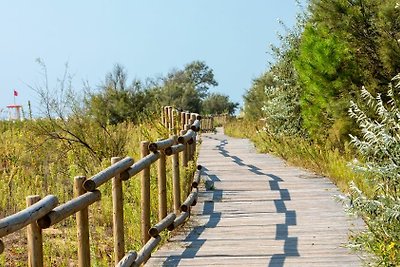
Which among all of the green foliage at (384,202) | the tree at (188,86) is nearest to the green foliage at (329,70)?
the green foliage at (384,202)

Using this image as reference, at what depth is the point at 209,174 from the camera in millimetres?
12039

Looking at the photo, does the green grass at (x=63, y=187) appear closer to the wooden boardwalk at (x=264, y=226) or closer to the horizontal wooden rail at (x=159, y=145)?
the wooden boardwalk at (x=264, y=226)

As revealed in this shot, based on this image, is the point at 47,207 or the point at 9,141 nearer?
the point at 47,207

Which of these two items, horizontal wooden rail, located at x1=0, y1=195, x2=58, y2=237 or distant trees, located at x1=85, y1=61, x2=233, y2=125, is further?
distant trees, located at x1=85, y1=61, x2=233, y2=125

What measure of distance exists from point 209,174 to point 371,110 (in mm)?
3290

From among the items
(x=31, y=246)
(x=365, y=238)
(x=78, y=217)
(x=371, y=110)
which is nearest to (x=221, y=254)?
(x=365, y=238)

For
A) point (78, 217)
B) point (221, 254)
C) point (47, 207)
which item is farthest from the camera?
point (221, 254)

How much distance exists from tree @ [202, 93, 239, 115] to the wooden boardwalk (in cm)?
5194

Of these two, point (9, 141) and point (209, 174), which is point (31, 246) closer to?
point (209, 174)

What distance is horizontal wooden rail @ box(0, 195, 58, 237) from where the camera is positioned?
3164 mm

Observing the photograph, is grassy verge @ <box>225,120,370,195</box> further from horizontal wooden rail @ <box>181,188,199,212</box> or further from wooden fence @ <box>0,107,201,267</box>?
wooden fence @ <box>0,107,201,267</box>

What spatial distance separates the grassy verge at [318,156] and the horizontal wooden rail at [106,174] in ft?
12.6

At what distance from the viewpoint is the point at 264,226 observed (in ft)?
23.9

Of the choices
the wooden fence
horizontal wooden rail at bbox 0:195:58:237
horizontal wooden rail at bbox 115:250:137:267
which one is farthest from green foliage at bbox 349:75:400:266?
horizontal wooden rail at bbox 0:195:58:237
